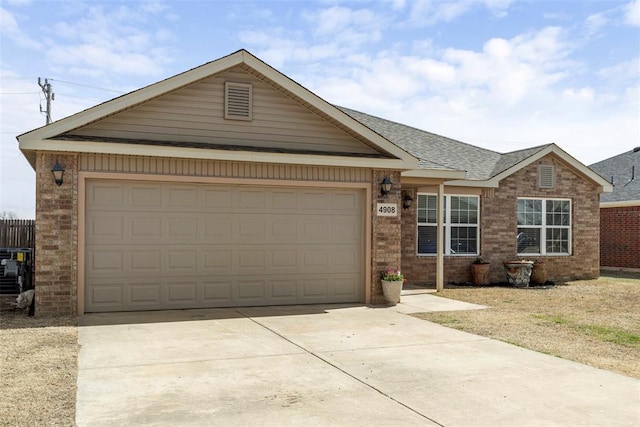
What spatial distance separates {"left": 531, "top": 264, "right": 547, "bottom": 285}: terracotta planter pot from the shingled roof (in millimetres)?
3090

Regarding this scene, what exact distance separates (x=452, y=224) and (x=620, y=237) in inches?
403

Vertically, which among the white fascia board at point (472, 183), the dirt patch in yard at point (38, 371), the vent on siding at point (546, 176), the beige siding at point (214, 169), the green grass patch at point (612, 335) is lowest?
the green grass patch at point (612, 335)

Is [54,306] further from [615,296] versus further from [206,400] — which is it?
[615,296]

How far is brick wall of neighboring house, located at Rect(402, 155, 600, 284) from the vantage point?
55.3 feet

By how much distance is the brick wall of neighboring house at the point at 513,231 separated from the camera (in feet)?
55.3

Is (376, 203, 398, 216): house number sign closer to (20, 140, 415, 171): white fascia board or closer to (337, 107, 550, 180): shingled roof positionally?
(20, 140, 415, 171): white fascia board

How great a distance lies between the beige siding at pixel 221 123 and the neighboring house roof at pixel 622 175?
15.8 metres

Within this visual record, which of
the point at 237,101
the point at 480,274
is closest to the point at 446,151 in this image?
the point at 480,274

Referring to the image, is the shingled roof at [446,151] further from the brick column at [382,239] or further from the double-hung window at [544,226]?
the brick column at [382,239]

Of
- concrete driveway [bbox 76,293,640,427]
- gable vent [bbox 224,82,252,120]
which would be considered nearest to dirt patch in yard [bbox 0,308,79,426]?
concrete driveway [bbox 76,293,640,427]

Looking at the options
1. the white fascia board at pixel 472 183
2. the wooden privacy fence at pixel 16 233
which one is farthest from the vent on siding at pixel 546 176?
the wooden privacy fence at pixel 16 233

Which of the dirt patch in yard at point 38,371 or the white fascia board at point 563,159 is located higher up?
the white fascia board at point 563,159

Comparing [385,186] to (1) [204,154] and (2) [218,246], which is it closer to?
(2) [218,246]

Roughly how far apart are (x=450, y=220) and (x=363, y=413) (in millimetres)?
12644
